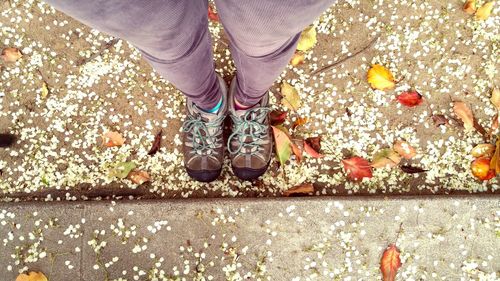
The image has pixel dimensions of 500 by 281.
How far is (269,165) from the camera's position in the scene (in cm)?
178

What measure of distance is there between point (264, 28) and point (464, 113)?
1297mm

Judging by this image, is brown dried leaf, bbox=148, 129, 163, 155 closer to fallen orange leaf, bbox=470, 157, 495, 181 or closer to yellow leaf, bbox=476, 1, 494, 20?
fallen orange leaf, bbox=470, 157, 495, 181

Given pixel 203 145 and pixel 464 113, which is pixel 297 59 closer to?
pixel 203 145

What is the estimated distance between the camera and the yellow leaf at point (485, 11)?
1.89 metres

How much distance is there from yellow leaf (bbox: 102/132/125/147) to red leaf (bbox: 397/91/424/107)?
1239 mm

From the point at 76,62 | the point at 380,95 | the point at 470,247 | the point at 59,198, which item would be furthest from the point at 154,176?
the point at 470,247

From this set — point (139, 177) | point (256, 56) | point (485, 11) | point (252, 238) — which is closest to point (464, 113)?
point (485, 11)

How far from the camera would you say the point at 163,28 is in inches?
35.7

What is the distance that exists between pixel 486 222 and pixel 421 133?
44 centimetres

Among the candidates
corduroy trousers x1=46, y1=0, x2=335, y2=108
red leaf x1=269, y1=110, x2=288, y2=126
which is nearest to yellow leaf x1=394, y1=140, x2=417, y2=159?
red leaf x1=269, y1=110, x2=288, y2=126

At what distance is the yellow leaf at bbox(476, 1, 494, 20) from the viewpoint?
6.19ft

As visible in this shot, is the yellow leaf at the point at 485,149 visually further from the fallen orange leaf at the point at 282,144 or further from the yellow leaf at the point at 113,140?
the yellow leaf at the point at 113,140

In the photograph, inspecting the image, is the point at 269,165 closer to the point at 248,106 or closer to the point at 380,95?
the point at 248,106

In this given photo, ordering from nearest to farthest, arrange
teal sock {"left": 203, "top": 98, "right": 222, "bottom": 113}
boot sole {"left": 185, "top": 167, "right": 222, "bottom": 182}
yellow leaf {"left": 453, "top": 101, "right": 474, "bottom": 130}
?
teal sock {"left": 203, "top": 98, "right": 222, "bottom": 113} < boot sole {"left": 185, "top": 167, "right": 222, "bottom": 182} < yellow leaf {"left": 453, "top": 101, "right": 474, "bottom": 130}
